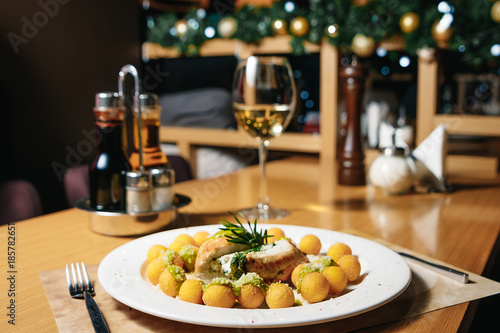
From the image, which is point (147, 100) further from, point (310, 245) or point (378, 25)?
point (378, 25)

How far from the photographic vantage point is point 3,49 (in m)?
1.81

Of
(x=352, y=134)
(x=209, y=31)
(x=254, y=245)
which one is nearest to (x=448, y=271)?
(x=254, y=245)

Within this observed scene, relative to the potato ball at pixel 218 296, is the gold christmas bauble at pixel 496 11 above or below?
above

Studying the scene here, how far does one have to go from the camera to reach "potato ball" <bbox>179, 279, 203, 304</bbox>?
49 centimetres

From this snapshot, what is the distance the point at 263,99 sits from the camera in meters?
0.96

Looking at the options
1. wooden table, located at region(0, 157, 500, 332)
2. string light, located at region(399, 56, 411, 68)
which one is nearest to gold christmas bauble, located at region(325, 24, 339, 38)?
string light, located at region(399, 56, 411, 68)

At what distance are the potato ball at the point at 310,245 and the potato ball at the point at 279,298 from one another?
6.1 inches

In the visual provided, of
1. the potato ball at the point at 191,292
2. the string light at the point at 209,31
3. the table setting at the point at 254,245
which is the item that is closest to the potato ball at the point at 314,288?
the table setting at the point at 254,245

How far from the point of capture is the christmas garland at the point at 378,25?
60.4 inches

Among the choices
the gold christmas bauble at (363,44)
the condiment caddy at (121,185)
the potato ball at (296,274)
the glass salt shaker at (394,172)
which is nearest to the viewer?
the potato ball at (296,274)

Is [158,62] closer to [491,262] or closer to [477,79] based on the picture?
[477,79]

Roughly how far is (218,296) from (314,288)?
10 centimetres

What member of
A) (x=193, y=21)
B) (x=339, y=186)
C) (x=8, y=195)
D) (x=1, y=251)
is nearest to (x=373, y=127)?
(x=339, y=186)

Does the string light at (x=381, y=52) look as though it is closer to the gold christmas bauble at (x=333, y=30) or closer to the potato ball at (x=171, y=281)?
the gold christmas bauble at (x=333, y=30)
